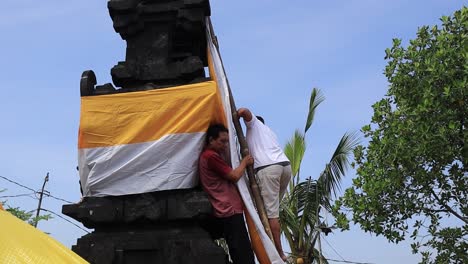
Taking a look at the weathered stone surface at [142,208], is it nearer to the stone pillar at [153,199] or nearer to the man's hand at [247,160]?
the stone pillar at [153,199]

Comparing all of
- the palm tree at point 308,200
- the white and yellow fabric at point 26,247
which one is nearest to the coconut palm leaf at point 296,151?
the palm tree at point 308,200

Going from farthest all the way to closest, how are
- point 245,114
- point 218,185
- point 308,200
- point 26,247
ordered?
point 308,200, point 245,114, point 218,185, point 26,247

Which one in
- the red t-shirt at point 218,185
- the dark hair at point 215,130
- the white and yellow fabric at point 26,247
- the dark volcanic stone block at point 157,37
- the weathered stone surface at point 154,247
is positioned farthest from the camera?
the dark volcanic stone block at point 157,37

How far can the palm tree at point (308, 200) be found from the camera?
37.9 feet

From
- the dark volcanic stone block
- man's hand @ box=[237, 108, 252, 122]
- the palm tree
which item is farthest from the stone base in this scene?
the palm tree

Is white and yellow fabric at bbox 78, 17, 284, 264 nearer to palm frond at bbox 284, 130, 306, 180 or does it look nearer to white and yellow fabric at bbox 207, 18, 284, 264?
white and yellow fabric at bbox 207, 18, 284, 264

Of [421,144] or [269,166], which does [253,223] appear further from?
[421,144]

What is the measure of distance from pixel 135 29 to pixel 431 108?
5.21 metres

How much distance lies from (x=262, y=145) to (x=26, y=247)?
10.8ft

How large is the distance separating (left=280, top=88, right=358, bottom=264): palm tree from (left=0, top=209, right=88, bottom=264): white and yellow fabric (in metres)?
9.38

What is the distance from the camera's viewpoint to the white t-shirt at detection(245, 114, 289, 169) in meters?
5.33

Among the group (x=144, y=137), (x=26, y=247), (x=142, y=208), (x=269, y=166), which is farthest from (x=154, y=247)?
(x=26, y=247)

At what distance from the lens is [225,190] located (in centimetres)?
521

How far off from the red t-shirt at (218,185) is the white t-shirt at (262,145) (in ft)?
1.23
